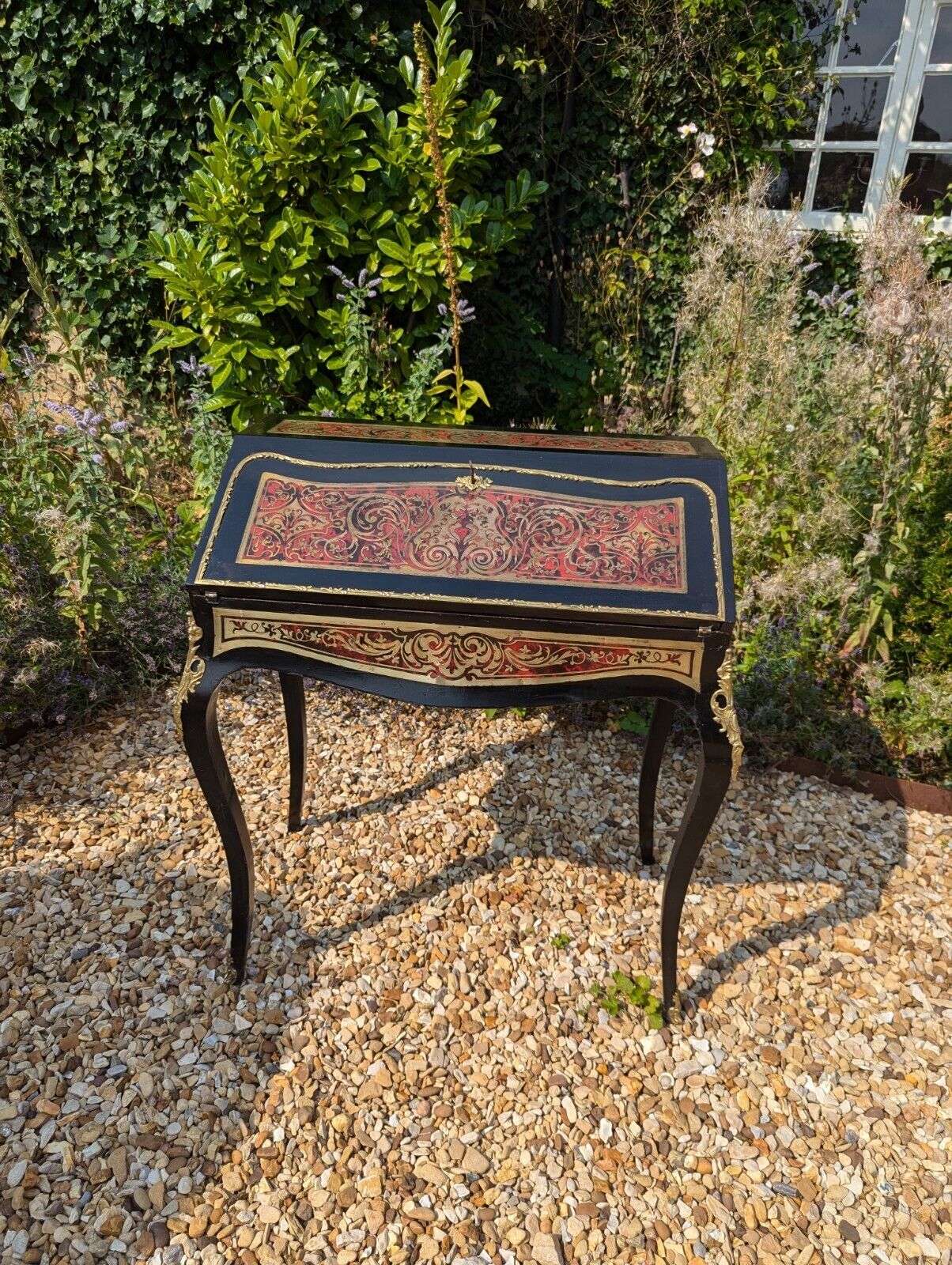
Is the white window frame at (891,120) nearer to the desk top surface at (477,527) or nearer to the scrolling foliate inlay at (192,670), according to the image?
the desk top surface at (477,527)

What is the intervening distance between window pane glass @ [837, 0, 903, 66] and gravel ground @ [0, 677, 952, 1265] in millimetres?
4763

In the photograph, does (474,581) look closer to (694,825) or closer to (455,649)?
(455,649)

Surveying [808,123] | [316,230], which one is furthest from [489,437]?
[808,123]

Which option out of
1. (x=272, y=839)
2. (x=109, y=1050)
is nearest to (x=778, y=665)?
(x=272, y=839)

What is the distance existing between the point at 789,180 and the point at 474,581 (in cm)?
518

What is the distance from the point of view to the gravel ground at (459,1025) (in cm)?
186

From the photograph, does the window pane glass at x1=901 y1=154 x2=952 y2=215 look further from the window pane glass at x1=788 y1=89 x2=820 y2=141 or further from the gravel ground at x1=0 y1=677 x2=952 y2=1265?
the gravel ground at x1=0 y1=677 x2=952 y2=1265

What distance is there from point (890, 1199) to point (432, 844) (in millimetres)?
1608

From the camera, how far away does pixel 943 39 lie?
487 cm

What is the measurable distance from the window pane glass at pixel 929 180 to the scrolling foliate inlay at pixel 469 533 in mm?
4686

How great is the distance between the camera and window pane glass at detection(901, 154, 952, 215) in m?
5.08

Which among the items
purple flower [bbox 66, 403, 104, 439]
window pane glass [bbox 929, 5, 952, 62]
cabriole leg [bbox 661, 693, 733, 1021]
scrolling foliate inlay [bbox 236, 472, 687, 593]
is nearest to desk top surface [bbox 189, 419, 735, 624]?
scrolling foliate inlay [bbox 236, 472, 687, 593]

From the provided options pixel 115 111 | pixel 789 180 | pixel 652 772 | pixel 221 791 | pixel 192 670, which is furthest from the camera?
pixel 789 180

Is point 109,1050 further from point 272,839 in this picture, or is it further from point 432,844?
point 432,844
